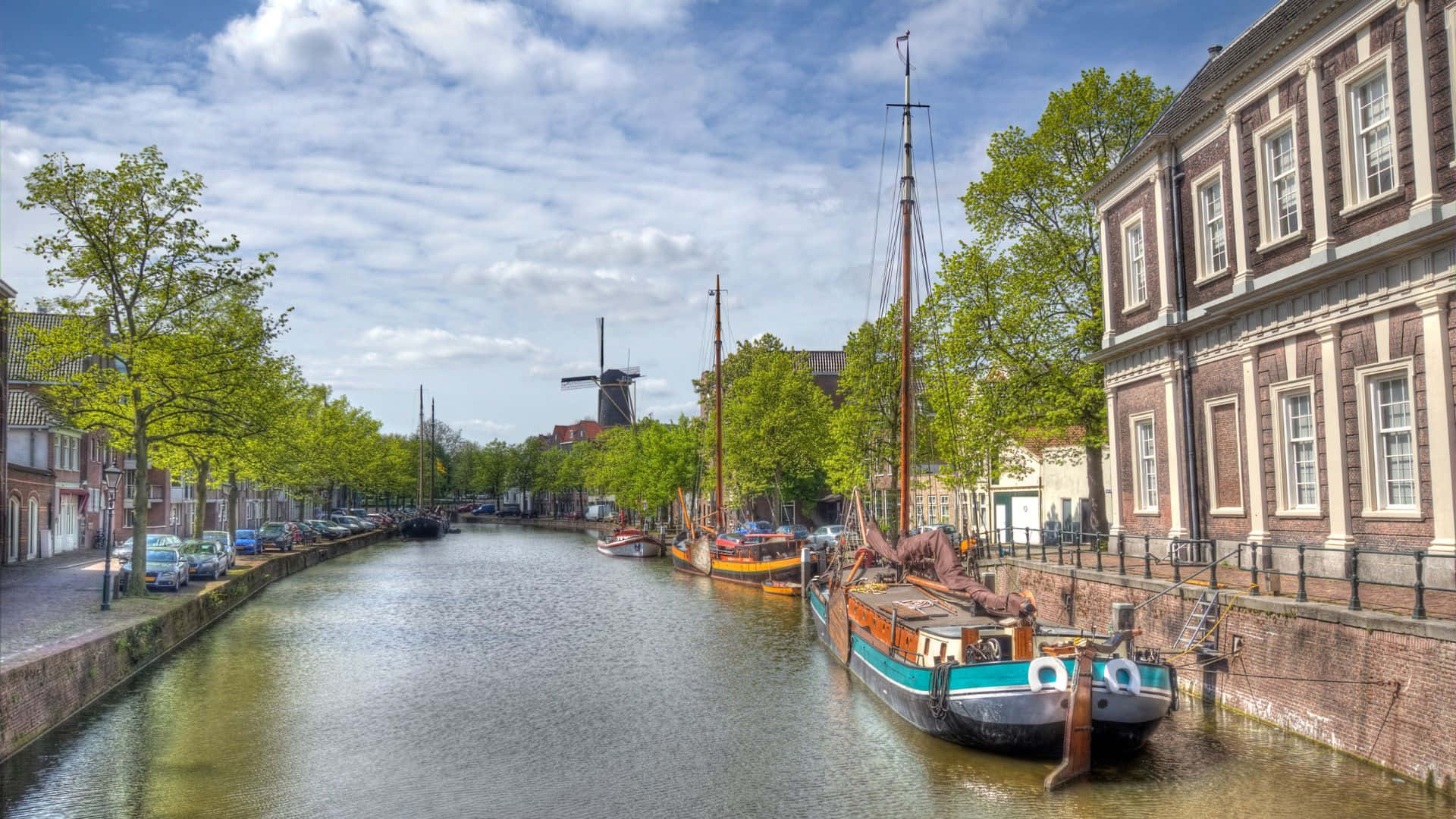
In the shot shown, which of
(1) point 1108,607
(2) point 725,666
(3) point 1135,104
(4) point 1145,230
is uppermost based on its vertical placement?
(3) point 1135,104

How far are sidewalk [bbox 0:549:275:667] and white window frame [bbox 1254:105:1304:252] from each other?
23395 mm

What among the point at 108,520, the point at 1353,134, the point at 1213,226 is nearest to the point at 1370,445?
the point at 1353,134

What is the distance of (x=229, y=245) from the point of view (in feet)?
91.4

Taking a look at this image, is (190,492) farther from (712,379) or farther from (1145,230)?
(1145,230)

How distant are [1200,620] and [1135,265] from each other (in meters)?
12.7

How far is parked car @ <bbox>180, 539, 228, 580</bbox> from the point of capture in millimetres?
35250

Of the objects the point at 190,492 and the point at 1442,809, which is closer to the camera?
the point at 1442,809

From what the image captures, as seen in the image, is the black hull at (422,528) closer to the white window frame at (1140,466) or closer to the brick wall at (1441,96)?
the white window frame at (1140,466)

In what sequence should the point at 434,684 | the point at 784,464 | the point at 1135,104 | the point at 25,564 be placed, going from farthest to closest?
1. the point at 784,464
2. the point at 25,564
3. the point at 1135,104
4. the point at 434,684

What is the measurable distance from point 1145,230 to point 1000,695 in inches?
610

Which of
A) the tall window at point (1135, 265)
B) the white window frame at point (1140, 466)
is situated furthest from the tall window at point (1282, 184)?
the white window frame at point (1140, 466)

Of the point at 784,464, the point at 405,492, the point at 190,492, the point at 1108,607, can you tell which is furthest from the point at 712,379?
the point at 405,492

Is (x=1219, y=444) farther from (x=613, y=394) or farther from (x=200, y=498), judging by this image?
(x=613, y=394)

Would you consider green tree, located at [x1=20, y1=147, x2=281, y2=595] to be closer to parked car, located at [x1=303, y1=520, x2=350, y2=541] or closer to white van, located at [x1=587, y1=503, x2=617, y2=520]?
parked car, located at [x1=303, y1=520, x2=350, y2=541]
